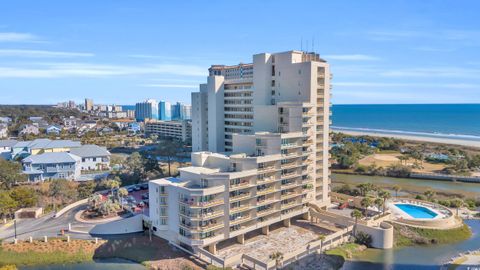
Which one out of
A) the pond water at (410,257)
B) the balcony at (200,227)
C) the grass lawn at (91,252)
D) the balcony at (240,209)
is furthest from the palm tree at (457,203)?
the grass lawn at (91,252)

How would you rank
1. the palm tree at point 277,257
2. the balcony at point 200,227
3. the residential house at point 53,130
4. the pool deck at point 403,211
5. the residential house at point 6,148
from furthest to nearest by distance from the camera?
the residential house at point 53,130 < the residential house at point 6,148 < the pool deck at point 403,211 < the balcony at point 200,227 < the palm tree at point 277,257

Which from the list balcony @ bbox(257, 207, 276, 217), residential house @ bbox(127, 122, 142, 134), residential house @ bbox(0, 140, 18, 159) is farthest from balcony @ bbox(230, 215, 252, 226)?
residential house @ bbox(127, 122, 142, 134)

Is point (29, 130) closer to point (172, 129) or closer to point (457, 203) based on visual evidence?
point (172, 129)

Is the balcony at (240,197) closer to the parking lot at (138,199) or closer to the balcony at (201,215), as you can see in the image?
the balcony at (201,215)

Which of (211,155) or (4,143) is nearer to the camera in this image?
(211,155)

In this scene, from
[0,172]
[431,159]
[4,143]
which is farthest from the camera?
[431,159]

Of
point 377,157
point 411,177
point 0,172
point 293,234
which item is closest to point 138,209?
point 293,234

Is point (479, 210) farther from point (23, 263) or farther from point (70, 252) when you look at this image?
point (23, 263)
